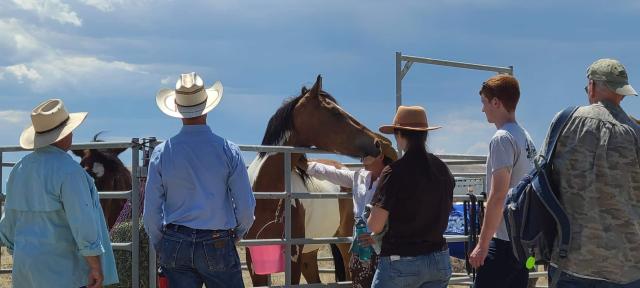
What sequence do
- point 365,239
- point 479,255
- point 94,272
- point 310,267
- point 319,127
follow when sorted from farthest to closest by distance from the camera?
point 310,267, point 319,127, point 365,239, point 479,255, point 94,272

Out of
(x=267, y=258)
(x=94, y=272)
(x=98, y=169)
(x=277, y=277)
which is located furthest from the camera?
(x=277, y=277)

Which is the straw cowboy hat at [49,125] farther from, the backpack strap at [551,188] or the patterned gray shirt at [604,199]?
the patterned gray shirt at [604,199]

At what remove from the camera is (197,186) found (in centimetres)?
355

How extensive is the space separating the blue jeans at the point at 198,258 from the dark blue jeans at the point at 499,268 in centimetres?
138

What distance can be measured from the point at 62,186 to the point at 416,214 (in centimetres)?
173

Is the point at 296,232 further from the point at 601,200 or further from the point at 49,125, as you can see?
the point at 601,200

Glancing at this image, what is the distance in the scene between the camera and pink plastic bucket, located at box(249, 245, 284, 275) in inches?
211

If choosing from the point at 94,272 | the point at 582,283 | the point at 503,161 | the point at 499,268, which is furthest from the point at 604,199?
the point at 94,272

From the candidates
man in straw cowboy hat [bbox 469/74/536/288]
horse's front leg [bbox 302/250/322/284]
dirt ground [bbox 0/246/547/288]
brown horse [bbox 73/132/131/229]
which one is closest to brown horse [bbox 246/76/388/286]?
horse's front leg [bbox 302/250/322/284]

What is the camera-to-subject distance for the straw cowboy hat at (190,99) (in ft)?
12.3

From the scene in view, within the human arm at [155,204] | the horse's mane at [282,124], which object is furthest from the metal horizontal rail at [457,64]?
the human arm at [155,204]

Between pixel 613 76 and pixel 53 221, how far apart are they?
2.66m

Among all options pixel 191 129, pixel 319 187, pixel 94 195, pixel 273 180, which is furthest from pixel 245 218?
pixel 319 187

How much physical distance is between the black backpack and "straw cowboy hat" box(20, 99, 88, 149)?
2231 mm
